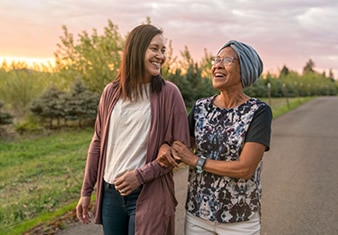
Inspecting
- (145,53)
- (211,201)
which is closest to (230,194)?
(211,201)

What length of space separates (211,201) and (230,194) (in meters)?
0.10

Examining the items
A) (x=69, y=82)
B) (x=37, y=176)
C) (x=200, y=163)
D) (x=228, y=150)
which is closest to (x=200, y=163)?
(x=200, y=163)

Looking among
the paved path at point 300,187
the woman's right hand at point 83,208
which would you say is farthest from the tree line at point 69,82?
the woman's right hand at point 83,208

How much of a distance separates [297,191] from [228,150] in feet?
15.3

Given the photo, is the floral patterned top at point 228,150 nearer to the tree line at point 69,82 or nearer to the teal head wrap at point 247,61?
the teal head wrap at point 247,61

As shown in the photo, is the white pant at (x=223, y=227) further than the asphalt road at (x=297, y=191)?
No

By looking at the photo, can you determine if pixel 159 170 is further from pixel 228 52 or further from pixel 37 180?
pixel 37 180

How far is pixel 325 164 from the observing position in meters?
8.49

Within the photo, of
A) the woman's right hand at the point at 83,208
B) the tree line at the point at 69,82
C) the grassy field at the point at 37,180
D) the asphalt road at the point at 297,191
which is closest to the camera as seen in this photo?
the woman's right hand at the point at 83,208

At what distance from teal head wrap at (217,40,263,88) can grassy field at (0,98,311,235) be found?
127 inches

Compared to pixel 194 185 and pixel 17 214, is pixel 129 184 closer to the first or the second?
pixel 194 185

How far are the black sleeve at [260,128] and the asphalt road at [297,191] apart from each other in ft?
8.92

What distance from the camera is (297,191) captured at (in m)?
6.30

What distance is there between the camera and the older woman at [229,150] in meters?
2.00
